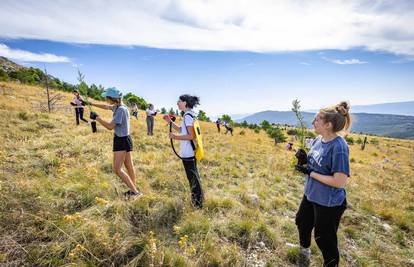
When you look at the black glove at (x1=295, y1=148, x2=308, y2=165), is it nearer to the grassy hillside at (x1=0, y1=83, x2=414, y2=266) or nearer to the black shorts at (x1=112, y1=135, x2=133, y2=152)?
the grassy hillside at (x1=0, y1=83, x2=414, y2=266)

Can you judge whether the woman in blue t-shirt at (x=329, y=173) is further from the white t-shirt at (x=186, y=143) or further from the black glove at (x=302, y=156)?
the white t-shirt at (x=186, y=143)

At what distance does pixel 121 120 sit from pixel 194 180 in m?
1.72

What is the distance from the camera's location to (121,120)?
443cm

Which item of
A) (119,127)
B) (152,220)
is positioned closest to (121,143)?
(119,127)

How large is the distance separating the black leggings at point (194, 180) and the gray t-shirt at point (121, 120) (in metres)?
1.24

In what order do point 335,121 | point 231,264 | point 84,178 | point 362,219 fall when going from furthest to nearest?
point 362,219
point 84,178
point 231,264
point 335,121

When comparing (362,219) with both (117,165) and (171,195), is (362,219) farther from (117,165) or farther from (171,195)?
(117,165)

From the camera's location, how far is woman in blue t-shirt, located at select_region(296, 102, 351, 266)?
106 inches

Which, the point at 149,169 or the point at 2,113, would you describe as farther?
the point at 2,113

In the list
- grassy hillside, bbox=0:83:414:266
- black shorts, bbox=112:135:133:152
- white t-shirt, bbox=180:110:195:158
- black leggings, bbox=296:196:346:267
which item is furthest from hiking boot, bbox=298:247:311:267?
black shorts, bbox=112:135:133:152

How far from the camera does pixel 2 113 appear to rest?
11.8 meters

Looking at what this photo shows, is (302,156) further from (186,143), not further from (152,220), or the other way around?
(152,220)

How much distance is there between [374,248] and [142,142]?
30.6ft

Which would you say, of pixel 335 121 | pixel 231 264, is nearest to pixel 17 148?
pixel 231 264
